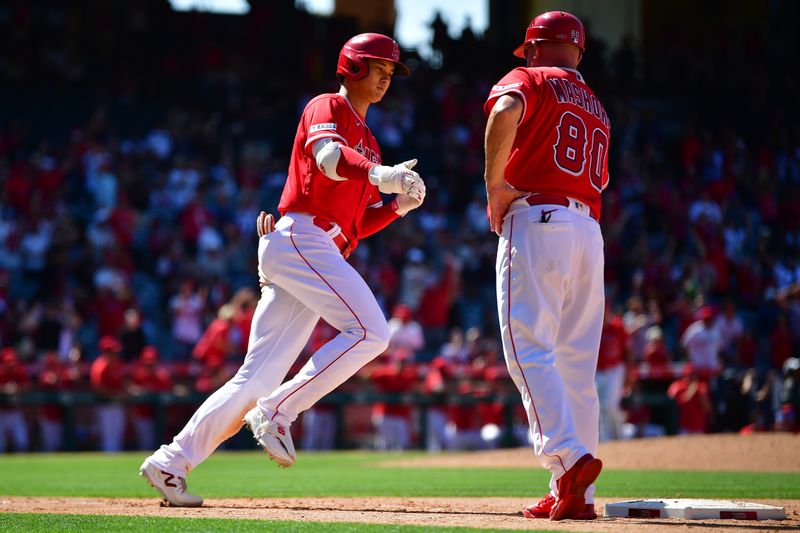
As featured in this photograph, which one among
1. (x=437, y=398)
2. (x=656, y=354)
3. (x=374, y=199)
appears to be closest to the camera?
(x=374, y=199)

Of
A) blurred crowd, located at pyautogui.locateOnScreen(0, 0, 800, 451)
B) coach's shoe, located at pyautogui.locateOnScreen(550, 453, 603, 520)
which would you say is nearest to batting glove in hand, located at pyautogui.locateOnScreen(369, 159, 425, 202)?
coach's shoe, located at pyautogui.locateOnScreen(550, 453, 603, 520)

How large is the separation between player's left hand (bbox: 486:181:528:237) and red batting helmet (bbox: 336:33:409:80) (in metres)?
1.16

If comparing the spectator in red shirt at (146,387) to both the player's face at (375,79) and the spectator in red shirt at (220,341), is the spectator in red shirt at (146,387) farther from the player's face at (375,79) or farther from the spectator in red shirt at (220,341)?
the player's face at (375,79)

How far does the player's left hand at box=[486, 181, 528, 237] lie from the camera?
5.58 m

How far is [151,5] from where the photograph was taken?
25438mm

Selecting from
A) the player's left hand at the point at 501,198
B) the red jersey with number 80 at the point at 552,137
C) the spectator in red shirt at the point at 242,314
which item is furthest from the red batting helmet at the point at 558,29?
the spectator in red shirt at the point at 242,314

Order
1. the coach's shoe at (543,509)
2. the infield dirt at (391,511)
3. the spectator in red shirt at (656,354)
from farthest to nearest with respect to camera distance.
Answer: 1. the spectator in red shirt at (656,354)
2. the coach's shoe at (543,509)
3. the infield dirt at (391,511)

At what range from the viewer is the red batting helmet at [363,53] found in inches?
249

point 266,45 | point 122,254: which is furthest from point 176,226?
point 266,45

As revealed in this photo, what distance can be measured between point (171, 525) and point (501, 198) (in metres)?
2.10

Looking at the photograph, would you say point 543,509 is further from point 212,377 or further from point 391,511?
point 212,377

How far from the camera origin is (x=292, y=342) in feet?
20.5

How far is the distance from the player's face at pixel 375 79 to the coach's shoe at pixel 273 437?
1.79 meters

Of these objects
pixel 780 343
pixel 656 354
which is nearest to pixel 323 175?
pixel 656 354
